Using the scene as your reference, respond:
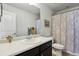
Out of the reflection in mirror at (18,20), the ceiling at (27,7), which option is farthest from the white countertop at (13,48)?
the ceiling at (27,7)

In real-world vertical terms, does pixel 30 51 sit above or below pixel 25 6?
below

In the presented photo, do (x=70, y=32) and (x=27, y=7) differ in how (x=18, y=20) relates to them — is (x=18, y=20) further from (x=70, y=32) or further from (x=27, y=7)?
(x=70, y=32)

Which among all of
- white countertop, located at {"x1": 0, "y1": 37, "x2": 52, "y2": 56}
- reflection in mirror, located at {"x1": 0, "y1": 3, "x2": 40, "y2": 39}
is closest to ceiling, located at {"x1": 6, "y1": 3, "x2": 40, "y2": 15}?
reflection in mirror, located at {"x1": 0, "y1": 3, "x2": 40, "y2": 39}

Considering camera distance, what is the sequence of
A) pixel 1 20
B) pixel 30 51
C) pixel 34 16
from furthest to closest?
pixel 34 16 → pixel 1 20 → pixel 30 51

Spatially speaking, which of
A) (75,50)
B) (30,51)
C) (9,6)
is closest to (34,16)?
(9,6)

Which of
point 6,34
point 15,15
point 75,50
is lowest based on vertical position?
point 75,50

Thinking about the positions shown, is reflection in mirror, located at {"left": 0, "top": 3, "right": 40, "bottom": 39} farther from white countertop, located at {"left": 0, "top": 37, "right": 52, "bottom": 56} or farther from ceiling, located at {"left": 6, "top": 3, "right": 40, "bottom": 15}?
white countertop, located at {"left": 0, "top": 37, "right": 52, "bottom": 56}

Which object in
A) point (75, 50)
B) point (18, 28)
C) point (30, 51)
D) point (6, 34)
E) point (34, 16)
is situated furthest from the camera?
point (75, 50)

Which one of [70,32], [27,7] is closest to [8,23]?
[27,7]

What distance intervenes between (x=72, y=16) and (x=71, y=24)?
26cm

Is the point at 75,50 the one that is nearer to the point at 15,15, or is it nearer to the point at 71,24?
the point at 71,24

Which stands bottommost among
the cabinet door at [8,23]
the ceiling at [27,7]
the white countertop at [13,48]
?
→ the white countertop at [13,48]

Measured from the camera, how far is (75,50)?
2.42 m

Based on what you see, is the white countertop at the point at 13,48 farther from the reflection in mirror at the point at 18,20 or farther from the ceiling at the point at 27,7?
the ceiling at the point at 27,7
